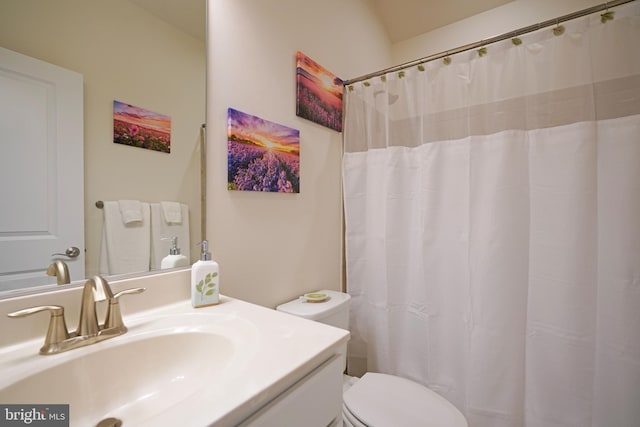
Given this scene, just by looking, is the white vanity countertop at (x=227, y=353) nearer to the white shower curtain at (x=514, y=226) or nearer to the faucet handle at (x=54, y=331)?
the faucet handle at (x=54, y=331)

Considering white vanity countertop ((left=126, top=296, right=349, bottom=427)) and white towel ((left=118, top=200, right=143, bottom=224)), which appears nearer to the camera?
white vanity countertop ((left=126, top=296, right=349, bottom=427))

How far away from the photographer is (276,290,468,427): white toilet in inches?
38.8

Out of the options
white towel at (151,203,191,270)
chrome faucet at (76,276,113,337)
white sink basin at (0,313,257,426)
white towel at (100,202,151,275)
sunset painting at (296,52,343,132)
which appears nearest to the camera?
white sink basin at (0,313,257,426)

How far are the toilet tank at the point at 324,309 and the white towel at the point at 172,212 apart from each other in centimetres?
60

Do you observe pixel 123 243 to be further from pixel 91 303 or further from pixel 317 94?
pixel 317 94

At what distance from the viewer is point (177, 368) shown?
2.32ft

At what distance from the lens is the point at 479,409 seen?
1.26m

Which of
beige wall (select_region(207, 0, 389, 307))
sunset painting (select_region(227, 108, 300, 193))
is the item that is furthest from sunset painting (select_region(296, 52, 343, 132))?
sunset painting (select_region(227, 108, 300, 193))

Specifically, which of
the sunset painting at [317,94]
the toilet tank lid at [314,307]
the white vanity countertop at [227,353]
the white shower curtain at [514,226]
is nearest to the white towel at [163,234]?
the white vanity countertop at [227,353]

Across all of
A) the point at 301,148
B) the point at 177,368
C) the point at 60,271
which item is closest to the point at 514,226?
the point at 301,148

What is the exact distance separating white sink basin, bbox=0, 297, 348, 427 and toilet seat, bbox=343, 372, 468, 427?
557 millimetres

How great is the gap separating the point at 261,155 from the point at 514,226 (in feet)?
3.77

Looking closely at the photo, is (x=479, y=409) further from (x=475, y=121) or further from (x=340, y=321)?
(x=475, y=121)

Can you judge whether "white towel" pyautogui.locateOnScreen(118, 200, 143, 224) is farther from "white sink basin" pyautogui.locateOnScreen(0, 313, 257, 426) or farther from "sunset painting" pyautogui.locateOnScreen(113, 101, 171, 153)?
"white sink basin" pyautogui.locateOnScreen(0, 313, 257, 426)
